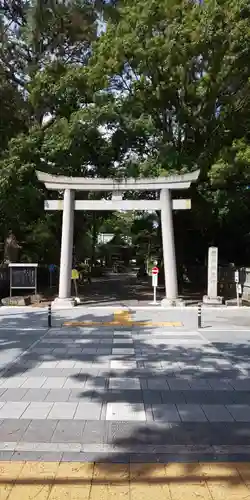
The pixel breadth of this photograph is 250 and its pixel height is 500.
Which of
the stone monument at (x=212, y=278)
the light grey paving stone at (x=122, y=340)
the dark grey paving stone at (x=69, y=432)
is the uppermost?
the stone monument at (x=212, y=278)

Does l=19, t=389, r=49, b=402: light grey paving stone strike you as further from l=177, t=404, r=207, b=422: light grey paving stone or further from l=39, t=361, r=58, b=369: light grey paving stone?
l=177, t=404, r=207, b=422: light grey paving stone

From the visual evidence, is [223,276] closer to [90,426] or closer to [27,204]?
[27,204]

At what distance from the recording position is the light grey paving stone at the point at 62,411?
542 cm

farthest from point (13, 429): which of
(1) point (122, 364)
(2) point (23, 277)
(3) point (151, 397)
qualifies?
(2) point (23, 277)

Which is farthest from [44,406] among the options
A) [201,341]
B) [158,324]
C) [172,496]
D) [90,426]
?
[158,324]

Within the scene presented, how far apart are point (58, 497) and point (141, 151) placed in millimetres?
20118

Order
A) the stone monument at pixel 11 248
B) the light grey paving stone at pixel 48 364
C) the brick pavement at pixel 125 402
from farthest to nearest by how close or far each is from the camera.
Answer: the stone monument at pixel 11 248, the light grey paving stone at pixel 48 364, the brick pavement at pixel 125 402

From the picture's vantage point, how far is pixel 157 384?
6844 millimetres

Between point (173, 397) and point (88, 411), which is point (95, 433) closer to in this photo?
point (88, 411)

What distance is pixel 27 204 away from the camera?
66.7 feet

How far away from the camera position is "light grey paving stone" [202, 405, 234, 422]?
5363mm

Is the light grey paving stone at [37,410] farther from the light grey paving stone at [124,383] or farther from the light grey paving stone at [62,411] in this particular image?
the light grey paving stone at [124,383]

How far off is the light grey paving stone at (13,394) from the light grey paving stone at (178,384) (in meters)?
2.32

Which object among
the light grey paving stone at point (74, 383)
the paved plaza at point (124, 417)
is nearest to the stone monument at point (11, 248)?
the paved plaza at point (124, 417)
